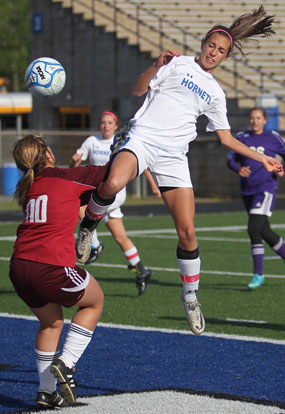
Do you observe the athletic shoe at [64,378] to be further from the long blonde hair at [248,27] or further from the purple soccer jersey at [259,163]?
the purple soccer jersey at [259,163]

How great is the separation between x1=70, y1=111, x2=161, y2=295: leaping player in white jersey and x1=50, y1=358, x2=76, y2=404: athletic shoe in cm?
504

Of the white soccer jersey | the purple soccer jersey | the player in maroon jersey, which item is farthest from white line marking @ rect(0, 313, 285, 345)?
the purple soccer jersey

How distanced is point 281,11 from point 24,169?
1265 inches

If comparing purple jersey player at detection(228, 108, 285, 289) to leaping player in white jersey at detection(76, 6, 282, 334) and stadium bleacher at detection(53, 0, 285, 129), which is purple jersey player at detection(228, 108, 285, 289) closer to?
leaping player in white jersey at detection(76, 6, 282, 334)

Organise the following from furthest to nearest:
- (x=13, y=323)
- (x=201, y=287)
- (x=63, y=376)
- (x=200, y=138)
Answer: (x=200, y=138), (x=201, y=287), (x=13, y=323), (x=63, y=376)

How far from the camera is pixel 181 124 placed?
6473 millimetres

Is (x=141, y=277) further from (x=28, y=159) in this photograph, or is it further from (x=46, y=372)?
(x=28, y=159)

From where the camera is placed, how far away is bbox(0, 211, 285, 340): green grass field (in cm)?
868

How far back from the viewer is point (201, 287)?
10984 mm

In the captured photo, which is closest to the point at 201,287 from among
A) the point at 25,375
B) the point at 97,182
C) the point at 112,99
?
the point at 25,375

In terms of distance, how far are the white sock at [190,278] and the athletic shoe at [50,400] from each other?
5.04 ft

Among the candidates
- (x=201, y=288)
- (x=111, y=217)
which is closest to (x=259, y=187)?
(x=201, y=288)

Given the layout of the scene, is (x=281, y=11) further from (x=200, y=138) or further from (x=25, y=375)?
(x=25, y=375)

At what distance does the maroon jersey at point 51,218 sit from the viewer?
17.1ft
